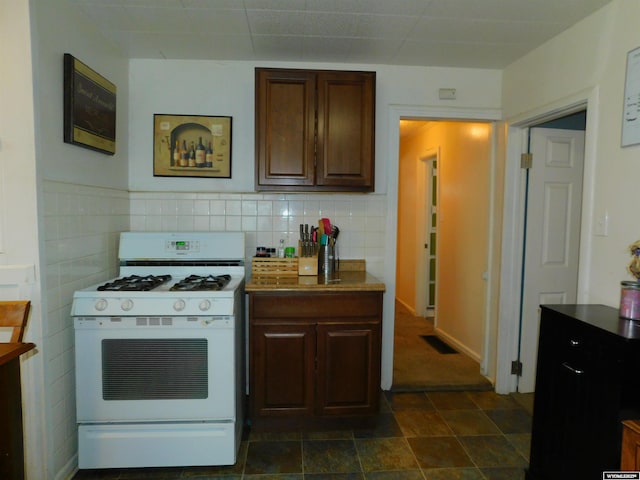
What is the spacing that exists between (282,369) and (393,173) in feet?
5.27

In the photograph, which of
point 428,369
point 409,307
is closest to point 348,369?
point 428,369

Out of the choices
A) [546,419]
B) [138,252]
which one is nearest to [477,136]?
[546,419]

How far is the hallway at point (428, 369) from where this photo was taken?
306 centimetres

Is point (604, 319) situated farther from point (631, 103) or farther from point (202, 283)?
point (202, 283)

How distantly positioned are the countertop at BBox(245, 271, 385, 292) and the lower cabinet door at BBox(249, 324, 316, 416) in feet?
0.77

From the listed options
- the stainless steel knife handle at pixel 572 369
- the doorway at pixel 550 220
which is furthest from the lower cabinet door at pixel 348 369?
the doorway at pixel 550 220

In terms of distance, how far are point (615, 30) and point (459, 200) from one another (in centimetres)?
203

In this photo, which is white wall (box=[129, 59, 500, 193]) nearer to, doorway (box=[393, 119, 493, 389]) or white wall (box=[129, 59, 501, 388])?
white wall (box=[129, 59, 501, 388])

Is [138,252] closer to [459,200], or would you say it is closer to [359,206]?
[359,206]

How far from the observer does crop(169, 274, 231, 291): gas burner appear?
2144mm

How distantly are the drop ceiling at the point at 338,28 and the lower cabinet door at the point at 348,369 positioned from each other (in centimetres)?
177

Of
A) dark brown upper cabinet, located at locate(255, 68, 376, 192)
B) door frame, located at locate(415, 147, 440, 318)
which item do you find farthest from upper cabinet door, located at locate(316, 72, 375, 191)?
door frame, located at locate(415, 147, 440, 318)

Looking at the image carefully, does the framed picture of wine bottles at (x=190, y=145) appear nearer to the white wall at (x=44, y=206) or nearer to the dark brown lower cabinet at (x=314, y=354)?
the white wall at (x=44, y=206)

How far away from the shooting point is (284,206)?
9.60 feet
